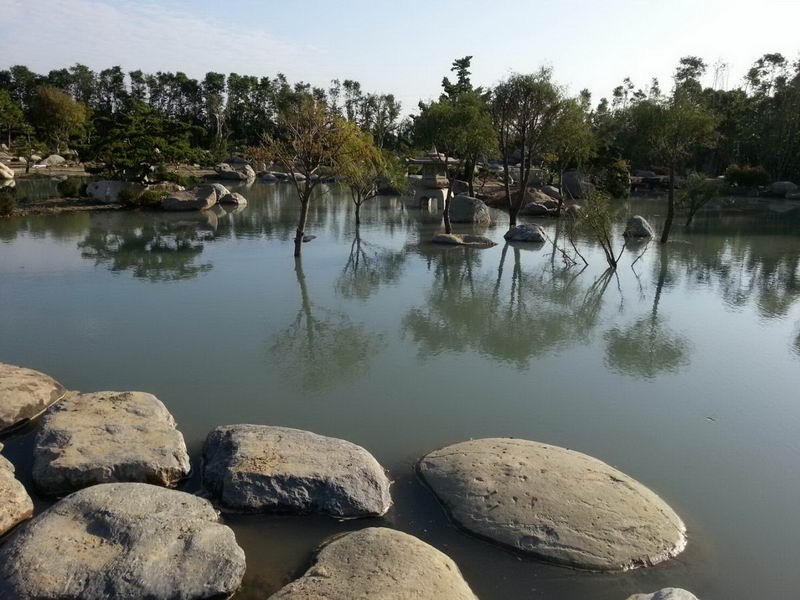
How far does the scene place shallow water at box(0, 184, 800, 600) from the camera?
235 inches

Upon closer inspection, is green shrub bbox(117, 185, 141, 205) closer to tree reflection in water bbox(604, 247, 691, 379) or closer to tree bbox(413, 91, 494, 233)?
tree bbox(413, 91, 494, 233)

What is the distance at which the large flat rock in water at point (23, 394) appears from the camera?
25.6 feet

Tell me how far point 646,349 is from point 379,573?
766 cm

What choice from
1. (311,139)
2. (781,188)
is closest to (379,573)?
(311,139)

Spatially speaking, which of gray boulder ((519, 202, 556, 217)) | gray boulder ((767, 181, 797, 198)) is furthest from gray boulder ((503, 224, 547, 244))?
gray boulder ((767, 181, 797, 198))

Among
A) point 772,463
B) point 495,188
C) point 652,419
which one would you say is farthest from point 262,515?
point 495,188

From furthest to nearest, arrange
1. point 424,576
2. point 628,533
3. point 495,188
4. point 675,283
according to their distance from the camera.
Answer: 1. point 495,188
2. point 675,283
3. point 628,533
4. point 424,576

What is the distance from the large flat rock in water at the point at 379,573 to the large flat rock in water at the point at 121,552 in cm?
67

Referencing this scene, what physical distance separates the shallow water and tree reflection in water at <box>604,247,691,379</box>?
0.18 ft

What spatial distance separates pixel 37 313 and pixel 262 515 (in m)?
8.43

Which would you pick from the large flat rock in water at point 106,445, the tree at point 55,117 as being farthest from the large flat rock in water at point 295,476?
the tree at point 55,117

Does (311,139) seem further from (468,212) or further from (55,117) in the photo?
(55,117)

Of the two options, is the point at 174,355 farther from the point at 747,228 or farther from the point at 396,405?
the point at 747,228

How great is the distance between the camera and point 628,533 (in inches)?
228
